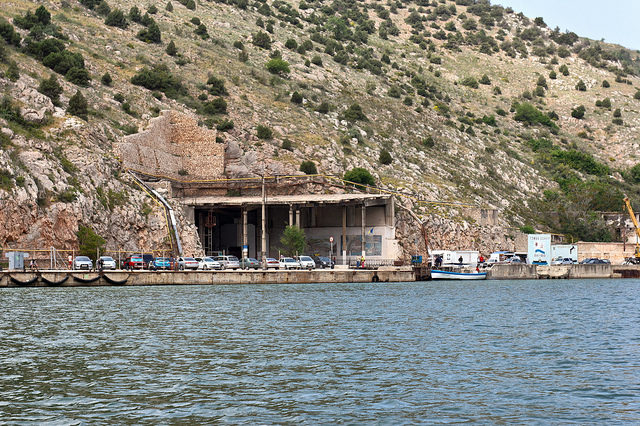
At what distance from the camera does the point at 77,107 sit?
256 feet

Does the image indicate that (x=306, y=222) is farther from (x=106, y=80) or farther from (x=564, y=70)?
(x=564, y=70)

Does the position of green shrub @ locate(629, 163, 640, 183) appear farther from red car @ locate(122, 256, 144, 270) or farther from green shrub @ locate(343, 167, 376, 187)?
red car @ locate(122, 256, 144, 270)

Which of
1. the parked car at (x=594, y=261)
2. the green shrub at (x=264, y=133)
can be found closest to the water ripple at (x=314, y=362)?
the parked car at (x=594, y=261)

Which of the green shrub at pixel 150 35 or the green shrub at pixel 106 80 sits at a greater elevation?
the green shrub at pixel 150 35

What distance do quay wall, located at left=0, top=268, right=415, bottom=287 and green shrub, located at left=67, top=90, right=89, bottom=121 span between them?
2545 cm

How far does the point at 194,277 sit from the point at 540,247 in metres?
42.9

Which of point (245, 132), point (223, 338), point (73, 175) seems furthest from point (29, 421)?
point (245, 132)

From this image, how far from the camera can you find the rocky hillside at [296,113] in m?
68.4

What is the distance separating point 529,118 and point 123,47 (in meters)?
72.8

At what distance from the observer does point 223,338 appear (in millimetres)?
29828

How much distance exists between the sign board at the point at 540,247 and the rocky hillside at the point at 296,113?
5228mm

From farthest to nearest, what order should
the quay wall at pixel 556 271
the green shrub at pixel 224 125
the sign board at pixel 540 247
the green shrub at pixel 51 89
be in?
the green shrub at pixel 224 125 → the sign board at pixel 540 247 → the quay wall at pixel 556 271 → the green shrub at pixel 51 89

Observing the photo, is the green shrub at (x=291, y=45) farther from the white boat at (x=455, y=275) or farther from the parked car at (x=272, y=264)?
the parked car at (x=272, y=264)

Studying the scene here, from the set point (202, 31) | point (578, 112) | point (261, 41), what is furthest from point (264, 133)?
point (578, 112)
